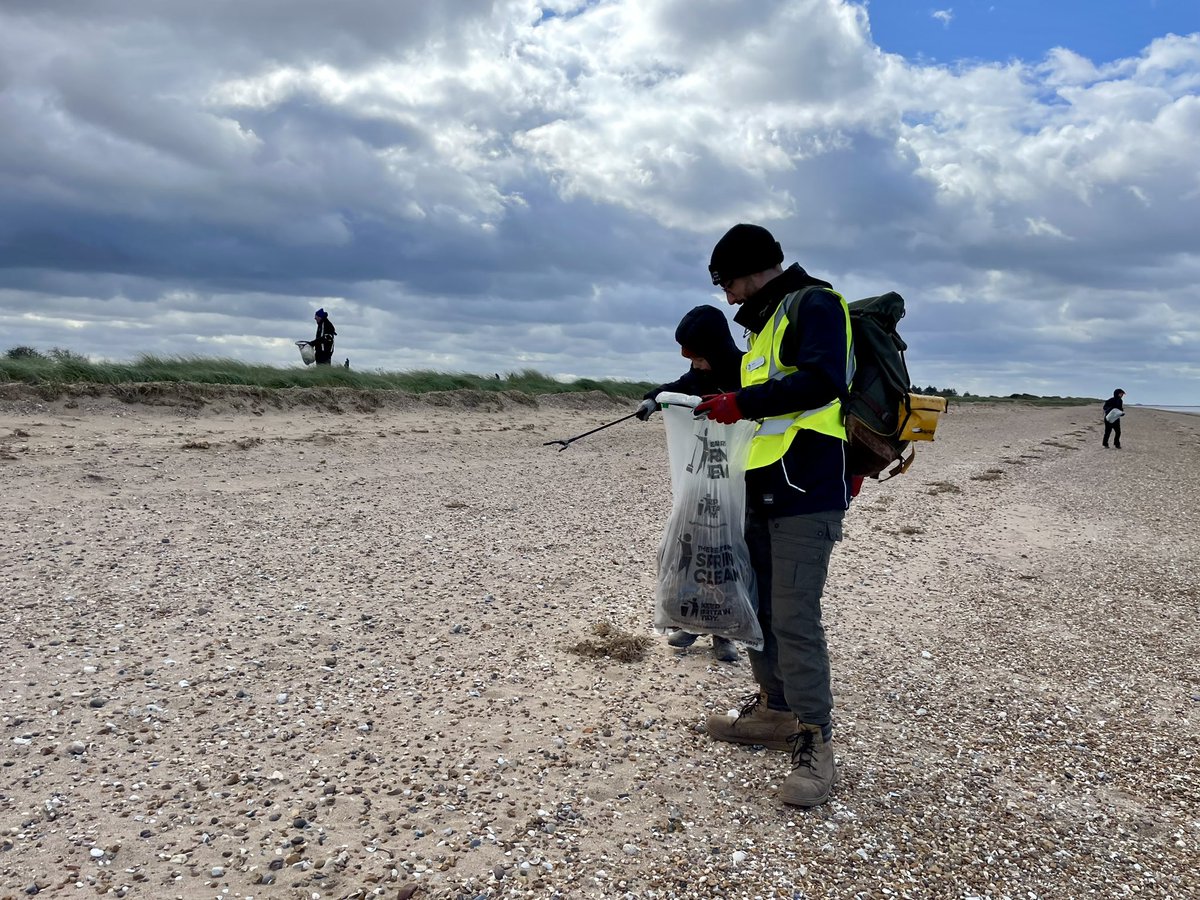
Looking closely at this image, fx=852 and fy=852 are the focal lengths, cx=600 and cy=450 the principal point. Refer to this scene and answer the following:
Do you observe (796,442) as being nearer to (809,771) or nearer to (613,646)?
(809,771)

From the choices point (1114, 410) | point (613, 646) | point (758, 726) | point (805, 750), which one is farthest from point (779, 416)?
point (1114, 410)

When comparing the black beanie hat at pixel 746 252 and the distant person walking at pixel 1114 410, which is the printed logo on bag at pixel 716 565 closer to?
the black beanie hat at pixel 746 252

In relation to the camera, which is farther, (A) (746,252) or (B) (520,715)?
(B) (520,715)

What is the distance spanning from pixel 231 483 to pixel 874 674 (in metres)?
7.55

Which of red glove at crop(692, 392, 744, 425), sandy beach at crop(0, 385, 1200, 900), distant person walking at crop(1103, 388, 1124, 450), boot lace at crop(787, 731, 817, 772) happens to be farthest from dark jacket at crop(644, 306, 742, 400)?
distant person walking at crop(1103, 388, 1124, 450)

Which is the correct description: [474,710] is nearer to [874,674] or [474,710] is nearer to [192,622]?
[192,622]

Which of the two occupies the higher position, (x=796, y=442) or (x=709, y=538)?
(x=796, y=442)

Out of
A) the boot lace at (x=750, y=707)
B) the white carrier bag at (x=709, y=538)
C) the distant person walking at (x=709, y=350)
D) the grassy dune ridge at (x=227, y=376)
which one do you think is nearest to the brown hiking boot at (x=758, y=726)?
the boot lace at (x=750, y=707)

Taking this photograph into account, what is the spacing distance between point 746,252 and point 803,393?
70 cm

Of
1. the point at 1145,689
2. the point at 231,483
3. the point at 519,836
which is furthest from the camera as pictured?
the point at 231,483

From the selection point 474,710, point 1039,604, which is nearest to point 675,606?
point 474,710

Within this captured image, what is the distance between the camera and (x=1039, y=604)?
6695mm

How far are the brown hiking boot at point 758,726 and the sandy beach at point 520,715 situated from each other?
0.06 meters

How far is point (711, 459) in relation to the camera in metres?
3.98
